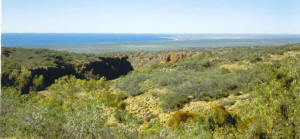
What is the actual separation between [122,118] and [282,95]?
9324 millimetres

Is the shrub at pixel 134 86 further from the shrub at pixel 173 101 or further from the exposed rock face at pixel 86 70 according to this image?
the exposed rock face at pixel 86 70

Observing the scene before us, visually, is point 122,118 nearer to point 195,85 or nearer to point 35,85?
point 195,85

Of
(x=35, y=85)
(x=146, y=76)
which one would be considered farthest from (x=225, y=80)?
(x=35, y=85)

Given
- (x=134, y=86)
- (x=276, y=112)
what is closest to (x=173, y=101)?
(x=134, y=86)

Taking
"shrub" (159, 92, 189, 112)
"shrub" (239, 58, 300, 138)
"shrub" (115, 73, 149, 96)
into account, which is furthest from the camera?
"shrub" (115, 73, 149, 96)

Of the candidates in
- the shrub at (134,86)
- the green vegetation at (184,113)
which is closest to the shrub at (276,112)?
the green vegetation at (184,113)

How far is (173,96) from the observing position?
1766 cm

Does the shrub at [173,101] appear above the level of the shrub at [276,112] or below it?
below

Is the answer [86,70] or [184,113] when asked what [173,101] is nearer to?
[184,113]

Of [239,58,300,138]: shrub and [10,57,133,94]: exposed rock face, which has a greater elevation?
[239,58,300,138]: shrub

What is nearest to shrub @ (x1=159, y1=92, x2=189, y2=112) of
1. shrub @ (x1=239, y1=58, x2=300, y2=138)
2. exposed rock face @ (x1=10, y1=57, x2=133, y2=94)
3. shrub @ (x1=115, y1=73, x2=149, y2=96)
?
shrub @ (x1=115, y1=73, x2=149, y2=96)

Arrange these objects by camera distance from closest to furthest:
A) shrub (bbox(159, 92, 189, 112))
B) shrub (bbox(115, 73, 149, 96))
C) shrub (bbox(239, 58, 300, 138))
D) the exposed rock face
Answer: shrub (bbox(239, 58, 300, 138)) → shrub (bbox(159, 92, 189, 112)) → shrub (bbox(115, 73, 149, 96)) → the exposed rock face

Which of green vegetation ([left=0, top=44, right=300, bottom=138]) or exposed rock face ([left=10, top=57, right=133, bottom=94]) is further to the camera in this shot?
exposed rock face ([left=10, top=57, right=133, bottom=94])

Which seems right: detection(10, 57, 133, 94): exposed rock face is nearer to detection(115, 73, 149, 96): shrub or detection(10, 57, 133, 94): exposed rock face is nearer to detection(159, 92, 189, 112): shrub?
detection(115, 73, 149, 96): shrub
